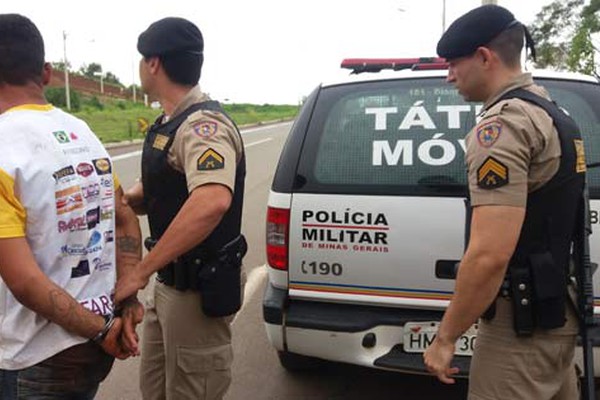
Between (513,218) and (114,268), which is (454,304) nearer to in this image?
(513,218)

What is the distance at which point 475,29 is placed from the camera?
1901 millimetres

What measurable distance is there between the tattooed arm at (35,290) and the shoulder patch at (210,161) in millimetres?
612

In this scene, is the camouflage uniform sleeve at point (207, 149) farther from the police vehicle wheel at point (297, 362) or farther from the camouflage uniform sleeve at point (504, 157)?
the police vehicle wheel at point (297, 362)

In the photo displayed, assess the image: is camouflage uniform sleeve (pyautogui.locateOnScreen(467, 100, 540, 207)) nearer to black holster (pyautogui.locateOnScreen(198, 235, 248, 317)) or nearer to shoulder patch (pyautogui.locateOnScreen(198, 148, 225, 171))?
shoulder patch (pyautogui.locateOnScreen(198, 148, 225, 171))

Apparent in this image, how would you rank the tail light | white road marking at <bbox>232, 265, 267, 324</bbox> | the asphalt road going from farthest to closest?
white road marking at <bbox>232, 265, 267, 324</bbox>, the asphalt road, the tail light

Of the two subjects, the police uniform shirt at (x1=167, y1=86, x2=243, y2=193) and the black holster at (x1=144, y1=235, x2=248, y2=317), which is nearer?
the police uniform shirt at (x1=167, y1=86, x2=243, y2=193)

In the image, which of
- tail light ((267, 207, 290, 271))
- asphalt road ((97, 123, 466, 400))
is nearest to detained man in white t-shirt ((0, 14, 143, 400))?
tail light ((267, 207, 290, 271))

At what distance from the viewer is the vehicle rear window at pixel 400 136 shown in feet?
9.32

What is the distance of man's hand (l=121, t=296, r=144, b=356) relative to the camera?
6.13ft

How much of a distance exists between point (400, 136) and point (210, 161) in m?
1.15

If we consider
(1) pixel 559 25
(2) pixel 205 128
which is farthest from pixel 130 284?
(1) pixel 559 25

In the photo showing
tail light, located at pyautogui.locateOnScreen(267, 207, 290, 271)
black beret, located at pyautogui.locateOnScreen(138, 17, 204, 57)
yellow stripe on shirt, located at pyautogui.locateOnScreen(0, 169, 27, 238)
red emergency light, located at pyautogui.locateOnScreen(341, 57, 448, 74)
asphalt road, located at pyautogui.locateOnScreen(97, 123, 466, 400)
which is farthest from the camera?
asphalt road, located at pyautogui.locateOnScreen(97, 123, 466, 400)

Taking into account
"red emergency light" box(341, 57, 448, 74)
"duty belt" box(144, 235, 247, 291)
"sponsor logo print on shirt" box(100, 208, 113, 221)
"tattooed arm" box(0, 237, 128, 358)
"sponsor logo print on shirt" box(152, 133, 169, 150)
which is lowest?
"duty belt" box(144, 235, 247, 291)

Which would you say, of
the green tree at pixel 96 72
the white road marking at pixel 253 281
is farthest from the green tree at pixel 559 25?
the green tree at pixel 96 72
